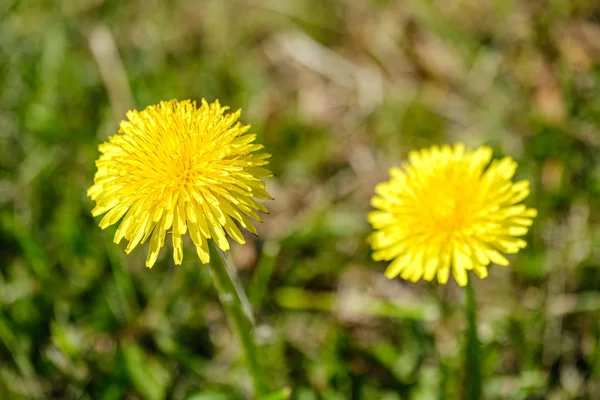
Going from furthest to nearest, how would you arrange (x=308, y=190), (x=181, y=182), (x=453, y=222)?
(x=308, y=190) → (x=453, y=222) → (x=181, y=182)

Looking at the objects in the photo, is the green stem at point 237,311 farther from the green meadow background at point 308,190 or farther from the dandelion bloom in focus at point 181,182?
the green meadow background at point 308,190

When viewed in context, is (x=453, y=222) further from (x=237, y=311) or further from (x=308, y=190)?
(x=308, y=190)

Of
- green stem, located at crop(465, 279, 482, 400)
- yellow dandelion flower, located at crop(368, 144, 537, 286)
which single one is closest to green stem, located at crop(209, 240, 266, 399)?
yellow dandelion flower, located at crop(368, 144, 537, 286)

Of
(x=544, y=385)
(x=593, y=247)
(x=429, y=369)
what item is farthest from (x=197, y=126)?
(x=593, y=247)

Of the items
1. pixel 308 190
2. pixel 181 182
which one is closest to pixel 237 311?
pixel 181 182

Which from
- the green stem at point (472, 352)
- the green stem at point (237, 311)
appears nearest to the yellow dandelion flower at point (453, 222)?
the green stem at point (472, 352)

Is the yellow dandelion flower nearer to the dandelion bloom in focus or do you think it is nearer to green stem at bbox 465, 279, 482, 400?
green stem at bbox 465, 279, 482, 400
